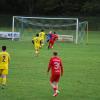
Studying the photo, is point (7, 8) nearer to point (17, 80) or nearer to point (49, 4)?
point (49, 4)

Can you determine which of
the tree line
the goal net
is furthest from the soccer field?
the tree line

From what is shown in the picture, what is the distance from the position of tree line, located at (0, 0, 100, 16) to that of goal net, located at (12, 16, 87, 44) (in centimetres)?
2377

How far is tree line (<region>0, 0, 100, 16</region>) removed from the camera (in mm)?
83562

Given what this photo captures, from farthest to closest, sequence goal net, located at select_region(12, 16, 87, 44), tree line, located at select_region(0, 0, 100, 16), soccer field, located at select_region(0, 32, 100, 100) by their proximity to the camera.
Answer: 1. tree line, located at select_region(0, 0, 100, 16)
2. goal net, located at select_region(12, 16, 87, 44)
3. soccer field, located at select_region(0, 32, 100, 100)

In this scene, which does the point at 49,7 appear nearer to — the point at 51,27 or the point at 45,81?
the point at 51,27

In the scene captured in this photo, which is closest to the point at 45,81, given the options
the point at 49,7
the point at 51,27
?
the point at 51,27

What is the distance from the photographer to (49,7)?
8469 cm

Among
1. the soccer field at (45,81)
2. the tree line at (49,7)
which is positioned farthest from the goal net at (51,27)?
the tree line at (49,7)

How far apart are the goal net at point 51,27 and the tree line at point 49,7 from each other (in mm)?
23767

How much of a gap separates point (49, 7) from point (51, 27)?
28.3 m

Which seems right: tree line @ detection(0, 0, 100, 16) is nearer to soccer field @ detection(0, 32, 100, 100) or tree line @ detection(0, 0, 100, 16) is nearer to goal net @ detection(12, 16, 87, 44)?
goal net @ detection(12, 16, 87, 44)

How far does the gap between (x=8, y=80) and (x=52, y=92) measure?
3.27 m

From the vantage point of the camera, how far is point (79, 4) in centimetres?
8594

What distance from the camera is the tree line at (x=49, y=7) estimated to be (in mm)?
83562
